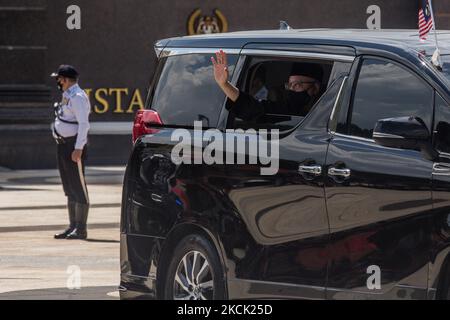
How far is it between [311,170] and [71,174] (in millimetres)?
8183

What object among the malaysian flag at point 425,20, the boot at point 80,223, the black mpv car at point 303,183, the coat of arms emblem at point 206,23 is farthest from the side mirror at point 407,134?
the coat of arms emblem at point 206,23

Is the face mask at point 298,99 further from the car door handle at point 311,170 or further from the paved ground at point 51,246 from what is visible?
the paved ground at point 51,246

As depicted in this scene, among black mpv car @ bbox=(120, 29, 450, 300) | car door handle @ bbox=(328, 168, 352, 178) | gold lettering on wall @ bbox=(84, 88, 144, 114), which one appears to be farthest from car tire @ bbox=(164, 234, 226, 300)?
gold lettering on wall @ bbox=(84, 88, 144, 114)

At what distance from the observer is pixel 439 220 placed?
6.88 meters

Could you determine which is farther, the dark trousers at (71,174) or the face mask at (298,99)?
the dark trousers at (71,174)

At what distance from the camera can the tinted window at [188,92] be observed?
873 centimetres

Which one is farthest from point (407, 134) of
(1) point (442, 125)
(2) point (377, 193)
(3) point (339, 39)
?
(3) point (339, 39)

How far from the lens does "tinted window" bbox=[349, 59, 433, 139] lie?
731 cm

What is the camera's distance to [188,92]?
29.5 ft

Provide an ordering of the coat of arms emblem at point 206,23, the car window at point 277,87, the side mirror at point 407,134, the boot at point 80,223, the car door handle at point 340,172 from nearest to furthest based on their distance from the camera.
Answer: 1. the side mirror at point 407,134
2. the car door handle at point 340,172
3. the car window at point 277,87
4. the boot at point 80,223
5. the coat of arms emblem at point 206,23

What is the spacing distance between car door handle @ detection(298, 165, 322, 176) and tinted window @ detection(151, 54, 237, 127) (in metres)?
1.08

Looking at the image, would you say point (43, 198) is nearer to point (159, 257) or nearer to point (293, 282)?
point (159, 257)

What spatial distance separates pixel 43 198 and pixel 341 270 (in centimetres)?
1337
